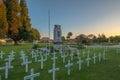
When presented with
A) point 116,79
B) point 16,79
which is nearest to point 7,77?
point 16,79

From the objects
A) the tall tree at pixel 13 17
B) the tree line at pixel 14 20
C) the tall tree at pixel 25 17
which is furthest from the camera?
the tall tree at pixel 25 17

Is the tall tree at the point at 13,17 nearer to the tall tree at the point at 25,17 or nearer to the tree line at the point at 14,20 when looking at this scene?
the tree line at the point at 14,20

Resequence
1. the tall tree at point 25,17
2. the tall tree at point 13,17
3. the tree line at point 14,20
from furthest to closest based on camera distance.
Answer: the tall tree at point 25,17 < the tall tree at point 13,17 < the tree line at point 14,20

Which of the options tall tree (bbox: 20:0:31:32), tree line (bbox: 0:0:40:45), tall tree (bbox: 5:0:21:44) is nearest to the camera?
tree line (bbox: 0:0:40:45)

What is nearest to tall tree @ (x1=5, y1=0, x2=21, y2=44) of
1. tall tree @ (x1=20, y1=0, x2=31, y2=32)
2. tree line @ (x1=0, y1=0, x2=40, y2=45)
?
tree line @ (x1=0, y1=0, x2=40, y2=45)

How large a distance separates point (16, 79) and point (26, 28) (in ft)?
145

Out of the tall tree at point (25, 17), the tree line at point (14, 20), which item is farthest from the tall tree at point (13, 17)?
the tall tree at point (25, 17)

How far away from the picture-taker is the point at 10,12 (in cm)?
4806

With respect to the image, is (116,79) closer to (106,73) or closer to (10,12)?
(106,73)

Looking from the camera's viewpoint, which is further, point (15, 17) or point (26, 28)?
point (26, 28)

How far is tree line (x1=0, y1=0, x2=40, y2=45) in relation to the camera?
42438mm

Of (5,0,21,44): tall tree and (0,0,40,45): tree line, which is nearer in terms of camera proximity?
(0,0,40,45): tree line

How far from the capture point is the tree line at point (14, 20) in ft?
139

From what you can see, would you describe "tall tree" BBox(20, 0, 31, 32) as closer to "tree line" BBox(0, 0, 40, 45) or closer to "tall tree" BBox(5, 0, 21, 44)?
"tree line" BBox(0, 0, 40, 45)
